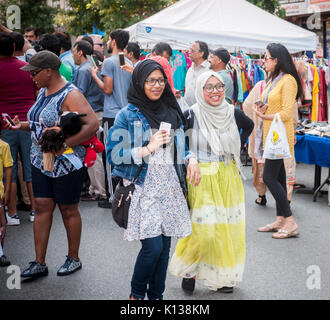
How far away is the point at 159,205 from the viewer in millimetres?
3287

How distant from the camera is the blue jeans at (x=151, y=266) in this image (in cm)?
319

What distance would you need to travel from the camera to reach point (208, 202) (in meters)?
3.76

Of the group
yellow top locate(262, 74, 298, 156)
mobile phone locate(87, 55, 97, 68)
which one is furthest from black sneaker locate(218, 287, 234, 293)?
mobile phone locate(87, 55, 97, 68)

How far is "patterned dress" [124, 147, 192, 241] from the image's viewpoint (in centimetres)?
321

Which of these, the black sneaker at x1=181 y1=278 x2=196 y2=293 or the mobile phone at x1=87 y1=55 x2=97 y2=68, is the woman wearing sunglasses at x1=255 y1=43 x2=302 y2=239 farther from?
the mobile phone at x1=87 y1=55 x2=97 y2=68

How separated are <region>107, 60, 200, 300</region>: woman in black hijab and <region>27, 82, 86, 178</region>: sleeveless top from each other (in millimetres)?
821

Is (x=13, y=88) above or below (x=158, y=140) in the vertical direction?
above

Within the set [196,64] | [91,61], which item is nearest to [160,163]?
[91,61]

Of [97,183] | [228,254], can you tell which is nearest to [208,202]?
[228,254]

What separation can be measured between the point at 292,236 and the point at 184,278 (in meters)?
1.99

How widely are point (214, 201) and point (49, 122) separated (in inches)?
59.0

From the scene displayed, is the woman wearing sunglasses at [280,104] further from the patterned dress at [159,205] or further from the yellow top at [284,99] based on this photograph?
the patterned dress at [159,205]

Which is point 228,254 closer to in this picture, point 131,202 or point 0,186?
point 131,202

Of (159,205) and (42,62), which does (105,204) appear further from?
(159,205)
